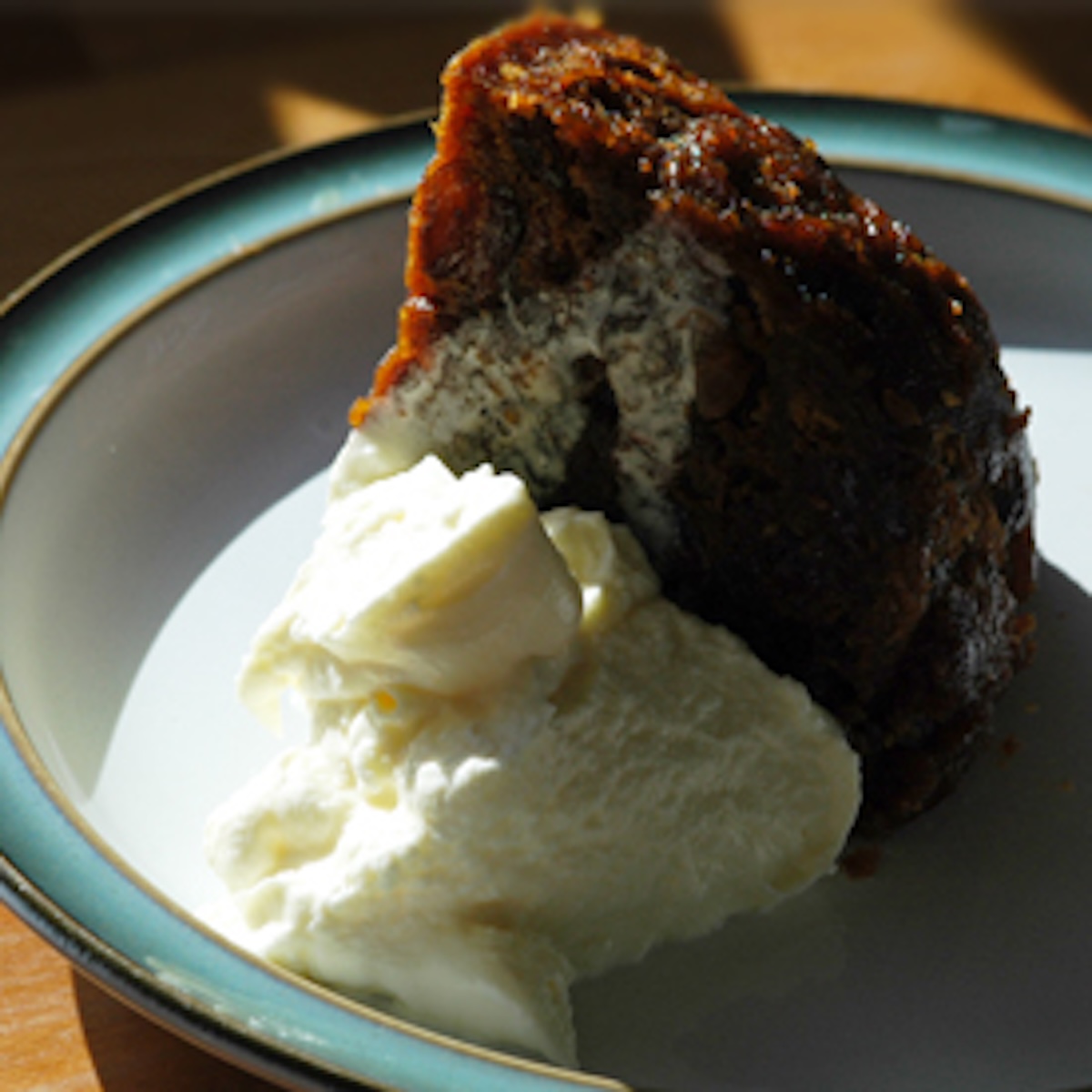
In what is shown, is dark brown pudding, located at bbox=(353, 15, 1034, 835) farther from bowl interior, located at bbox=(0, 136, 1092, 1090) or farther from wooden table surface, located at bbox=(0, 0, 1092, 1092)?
wooden table surface, located at bbox=(0, 0, 1092, 1092)

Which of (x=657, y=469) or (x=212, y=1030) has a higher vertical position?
(x=657, y=469)

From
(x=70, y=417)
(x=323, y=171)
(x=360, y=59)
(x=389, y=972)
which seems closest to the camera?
(x=389, y=972)

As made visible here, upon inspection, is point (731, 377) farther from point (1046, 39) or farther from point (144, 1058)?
point (1046, 39)

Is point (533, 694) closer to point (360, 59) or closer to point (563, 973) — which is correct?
point (563, 973)

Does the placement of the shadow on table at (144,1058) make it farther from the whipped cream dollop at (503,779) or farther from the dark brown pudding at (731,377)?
the dark brown pudding at (731,377)

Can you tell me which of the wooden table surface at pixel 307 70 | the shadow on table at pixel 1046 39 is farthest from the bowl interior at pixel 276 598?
the shadow on table at pixel 1046 39

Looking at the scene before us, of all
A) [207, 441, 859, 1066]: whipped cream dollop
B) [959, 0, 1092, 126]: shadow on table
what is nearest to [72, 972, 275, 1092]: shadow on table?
[207, 441, 859, 1066]: whipped cream dollop

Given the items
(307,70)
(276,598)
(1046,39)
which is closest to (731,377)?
(276,598)

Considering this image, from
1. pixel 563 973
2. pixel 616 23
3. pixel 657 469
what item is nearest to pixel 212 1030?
pixel 563 973
